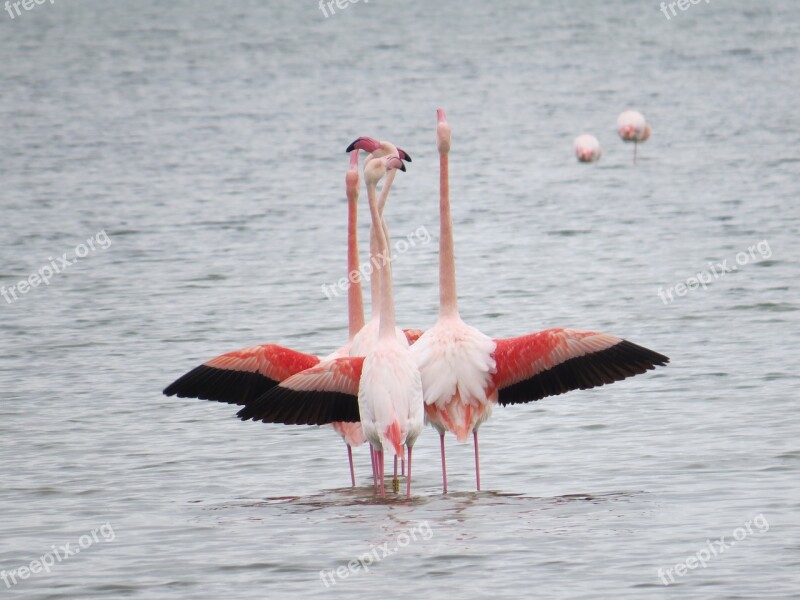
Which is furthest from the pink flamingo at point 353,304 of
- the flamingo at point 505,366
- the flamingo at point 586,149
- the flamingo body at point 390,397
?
the flamingo at point 586,149

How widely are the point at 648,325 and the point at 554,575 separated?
671cm

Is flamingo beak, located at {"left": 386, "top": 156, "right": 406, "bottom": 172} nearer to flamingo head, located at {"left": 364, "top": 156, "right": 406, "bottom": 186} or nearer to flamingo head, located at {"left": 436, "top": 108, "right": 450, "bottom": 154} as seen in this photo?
flamingo head, located at {"left": 364, "top": 156, "right": 406, "bottom": 186}

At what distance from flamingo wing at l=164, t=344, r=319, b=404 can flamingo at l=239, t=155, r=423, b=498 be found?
0.44 meters

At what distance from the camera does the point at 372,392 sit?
838cm

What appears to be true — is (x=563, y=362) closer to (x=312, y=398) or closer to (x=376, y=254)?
(x=376, y=254)

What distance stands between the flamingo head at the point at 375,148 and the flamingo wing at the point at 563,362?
1226mm

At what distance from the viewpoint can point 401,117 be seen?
33.7 meters

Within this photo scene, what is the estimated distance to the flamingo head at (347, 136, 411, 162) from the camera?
28.9ft

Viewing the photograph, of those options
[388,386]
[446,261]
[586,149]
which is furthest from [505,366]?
[586,149]

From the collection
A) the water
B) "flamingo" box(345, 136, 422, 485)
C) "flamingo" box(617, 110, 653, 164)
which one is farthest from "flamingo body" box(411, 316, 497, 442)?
"flamingo" box(617, 110, 653, 164)

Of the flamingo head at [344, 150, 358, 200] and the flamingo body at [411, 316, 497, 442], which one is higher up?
the flamingo head at [344, 150, 358, 200]

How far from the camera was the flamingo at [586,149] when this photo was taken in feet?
83.3

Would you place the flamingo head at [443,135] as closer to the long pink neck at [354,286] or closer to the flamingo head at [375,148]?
the flamingo head at [375,148]

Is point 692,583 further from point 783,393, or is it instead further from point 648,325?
point 648,325
